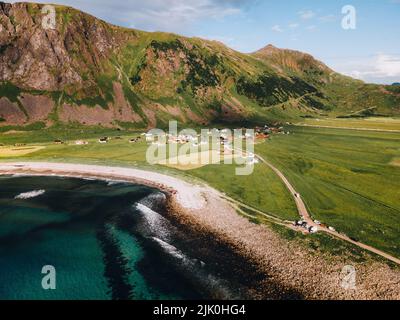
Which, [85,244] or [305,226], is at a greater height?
[305,226]

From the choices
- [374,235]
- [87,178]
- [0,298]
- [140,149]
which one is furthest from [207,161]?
[0,298]

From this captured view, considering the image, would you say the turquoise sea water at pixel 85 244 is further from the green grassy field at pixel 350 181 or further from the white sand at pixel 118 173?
the green grassy field at pixel 350 181

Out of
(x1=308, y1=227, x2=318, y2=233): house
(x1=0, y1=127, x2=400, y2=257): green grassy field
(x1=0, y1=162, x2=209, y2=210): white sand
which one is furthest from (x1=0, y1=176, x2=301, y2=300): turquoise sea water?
(x1=0, y1=127, x2=400, y2=257): green grassy field

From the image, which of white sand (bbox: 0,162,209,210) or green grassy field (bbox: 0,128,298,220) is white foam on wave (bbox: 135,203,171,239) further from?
green grassy field (bbox: 0,128,298,220)

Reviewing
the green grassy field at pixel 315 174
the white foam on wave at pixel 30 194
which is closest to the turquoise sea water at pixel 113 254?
the white foam on wave at pixel 30 194

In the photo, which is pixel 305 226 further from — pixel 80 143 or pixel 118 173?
pixel 80 143

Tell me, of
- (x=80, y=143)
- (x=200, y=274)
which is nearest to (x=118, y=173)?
(x=80, y=143)
